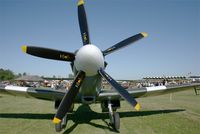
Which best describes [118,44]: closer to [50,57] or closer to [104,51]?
[104,51]

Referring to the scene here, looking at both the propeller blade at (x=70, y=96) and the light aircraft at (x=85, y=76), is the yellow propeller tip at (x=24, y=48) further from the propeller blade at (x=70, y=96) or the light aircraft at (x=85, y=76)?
the propeller blade at (x=70, y=96)

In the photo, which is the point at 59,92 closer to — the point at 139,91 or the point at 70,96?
the point at 70,96

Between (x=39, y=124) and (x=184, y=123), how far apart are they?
21.9 ft

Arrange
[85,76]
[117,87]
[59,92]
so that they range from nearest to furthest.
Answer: [117,87] → [85,76] → [59,92]

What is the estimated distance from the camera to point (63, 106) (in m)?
6.90

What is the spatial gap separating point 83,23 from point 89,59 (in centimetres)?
233

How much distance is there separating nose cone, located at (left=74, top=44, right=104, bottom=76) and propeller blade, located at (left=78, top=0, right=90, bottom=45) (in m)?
1.11

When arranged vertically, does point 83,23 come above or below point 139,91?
above

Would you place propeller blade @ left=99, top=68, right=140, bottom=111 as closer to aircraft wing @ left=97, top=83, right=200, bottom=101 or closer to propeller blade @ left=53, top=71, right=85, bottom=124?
propeller blade @ left=53, top=71, right=85, bottom=124

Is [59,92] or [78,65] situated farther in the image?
[59,92]

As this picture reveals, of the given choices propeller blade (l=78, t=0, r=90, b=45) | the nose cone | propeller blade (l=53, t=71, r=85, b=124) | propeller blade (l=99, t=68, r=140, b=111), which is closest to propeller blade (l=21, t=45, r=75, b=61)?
the nose cone

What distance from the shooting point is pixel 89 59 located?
6746 mm

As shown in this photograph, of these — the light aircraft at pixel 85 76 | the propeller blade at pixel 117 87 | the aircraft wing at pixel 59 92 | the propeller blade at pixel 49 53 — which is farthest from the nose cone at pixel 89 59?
the aircraft wing at pixel 59 92

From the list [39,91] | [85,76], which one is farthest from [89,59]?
[39,91]
